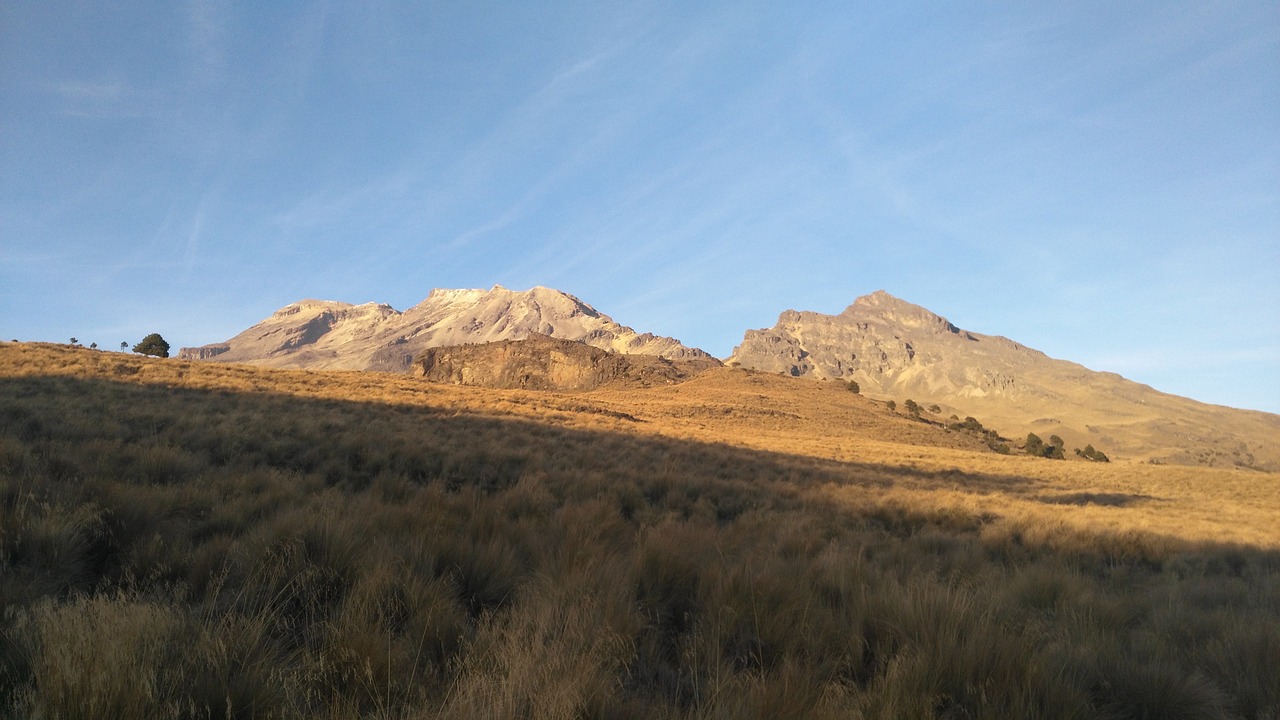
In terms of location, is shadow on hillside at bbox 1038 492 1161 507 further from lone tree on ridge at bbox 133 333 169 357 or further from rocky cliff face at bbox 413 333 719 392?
lone tree on ridge at bbox 133 333 169 357

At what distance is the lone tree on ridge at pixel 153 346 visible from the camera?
69375 millimetres

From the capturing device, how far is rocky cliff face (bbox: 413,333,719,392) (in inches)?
3250

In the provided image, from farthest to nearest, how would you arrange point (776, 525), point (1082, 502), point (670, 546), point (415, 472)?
1. point (1082, 502)
2. point (415, 472)
3. point (776, 525)
4. point (670, 546)

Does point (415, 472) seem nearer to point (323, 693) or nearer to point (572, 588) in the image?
point (572, 588)

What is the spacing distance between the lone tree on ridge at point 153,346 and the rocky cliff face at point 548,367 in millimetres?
32468

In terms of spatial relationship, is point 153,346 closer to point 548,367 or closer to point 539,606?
point 548,367

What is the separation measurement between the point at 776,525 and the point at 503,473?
497 cm

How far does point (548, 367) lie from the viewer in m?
86.8

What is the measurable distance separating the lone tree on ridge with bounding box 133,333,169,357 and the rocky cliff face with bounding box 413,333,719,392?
32468 mm

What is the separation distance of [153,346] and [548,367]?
48.7 meters

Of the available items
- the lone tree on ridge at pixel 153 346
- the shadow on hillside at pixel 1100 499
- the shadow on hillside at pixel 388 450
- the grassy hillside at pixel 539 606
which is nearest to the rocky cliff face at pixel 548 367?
the lone tree on ridge at pixel 153 346

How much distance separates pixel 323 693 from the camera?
248cm

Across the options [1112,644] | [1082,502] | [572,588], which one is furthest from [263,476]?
[1082,502]

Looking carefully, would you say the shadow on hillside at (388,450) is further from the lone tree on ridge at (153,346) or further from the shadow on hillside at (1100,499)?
the lone tree on ridge at (153,346)
